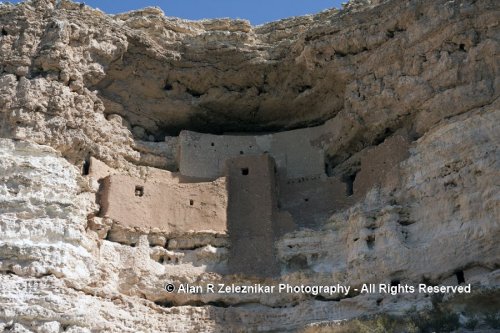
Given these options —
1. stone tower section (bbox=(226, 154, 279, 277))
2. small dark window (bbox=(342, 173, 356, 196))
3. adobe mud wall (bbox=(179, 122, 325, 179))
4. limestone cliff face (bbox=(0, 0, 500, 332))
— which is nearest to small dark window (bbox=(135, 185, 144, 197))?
limestone cliff face (bbox=(0, 0, 500, 332))

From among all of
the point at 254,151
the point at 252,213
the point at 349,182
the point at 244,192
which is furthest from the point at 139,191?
the point at 349,182

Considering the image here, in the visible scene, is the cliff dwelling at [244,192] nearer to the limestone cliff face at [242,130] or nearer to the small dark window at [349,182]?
the small dark window at [349,182]

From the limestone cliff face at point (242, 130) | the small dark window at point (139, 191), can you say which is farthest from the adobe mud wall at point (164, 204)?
the limestone cliff face at point (242, 130)

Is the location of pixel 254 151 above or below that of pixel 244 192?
above

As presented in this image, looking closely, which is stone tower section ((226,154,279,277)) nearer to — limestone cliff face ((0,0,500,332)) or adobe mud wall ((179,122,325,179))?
limestone cliff face ((0,0,500,332))

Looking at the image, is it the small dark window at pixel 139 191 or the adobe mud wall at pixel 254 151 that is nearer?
the small dark window at pixel 139 191

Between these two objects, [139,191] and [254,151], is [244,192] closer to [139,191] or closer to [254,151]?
[254,151]

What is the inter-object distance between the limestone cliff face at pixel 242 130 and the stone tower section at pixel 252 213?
1.08 feet

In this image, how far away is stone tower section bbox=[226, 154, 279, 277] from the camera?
17219 millimetres

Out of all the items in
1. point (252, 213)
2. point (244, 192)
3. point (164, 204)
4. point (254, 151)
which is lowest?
point (252, 213)

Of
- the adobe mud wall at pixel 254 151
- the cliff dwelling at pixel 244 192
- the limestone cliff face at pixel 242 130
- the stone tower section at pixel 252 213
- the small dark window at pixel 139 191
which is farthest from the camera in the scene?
the adobe mud wall at pixel 254 151

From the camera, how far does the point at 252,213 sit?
1798cm

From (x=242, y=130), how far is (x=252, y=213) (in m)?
3.81

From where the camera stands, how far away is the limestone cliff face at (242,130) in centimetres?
1518
